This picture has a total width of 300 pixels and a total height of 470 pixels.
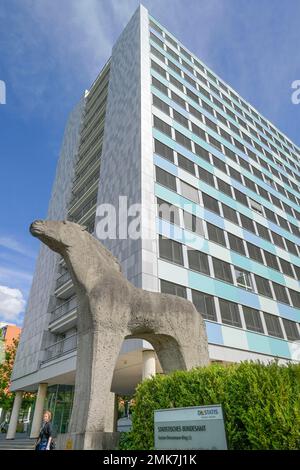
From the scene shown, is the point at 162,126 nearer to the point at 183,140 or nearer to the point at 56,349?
the point at 183,140

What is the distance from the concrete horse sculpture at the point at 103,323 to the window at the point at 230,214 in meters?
20.6

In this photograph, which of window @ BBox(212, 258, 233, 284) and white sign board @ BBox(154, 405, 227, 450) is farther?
window @ BBox(212, 258, 233, 284)

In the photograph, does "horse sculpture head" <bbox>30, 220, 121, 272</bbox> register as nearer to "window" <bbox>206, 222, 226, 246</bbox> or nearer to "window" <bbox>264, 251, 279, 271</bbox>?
"window" <bbox>206, 222, 226, 246</bbox>

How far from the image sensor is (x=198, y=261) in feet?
75.2

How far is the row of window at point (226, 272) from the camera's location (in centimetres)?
2138

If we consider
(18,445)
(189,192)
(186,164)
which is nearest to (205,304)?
(189,192)

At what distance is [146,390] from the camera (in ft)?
21.8

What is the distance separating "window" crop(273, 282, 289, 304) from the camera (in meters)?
28.0

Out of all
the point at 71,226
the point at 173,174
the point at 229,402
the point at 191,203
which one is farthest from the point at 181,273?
the point at 229,402

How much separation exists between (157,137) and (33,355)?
22397 millimetres

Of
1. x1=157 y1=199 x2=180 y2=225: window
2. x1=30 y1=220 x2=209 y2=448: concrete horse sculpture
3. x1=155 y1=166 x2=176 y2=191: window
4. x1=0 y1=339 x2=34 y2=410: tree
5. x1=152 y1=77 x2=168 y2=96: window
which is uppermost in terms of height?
x1=152 y1=77 x2=168 y2=96: window

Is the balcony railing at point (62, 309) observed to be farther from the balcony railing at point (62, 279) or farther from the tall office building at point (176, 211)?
the balcony railing at point (62, 279)

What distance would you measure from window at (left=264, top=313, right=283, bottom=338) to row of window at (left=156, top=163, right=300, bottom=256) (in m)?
8.30

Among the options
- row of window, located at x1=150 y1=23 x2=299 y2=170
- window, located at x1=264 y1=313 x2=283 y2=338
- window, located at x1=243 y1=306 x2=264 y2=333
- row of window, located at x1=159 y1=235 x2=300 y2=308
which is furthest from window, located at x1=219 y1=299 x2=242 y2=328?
row of window, located at x1=150 y1=23 x2=299 y2=170
